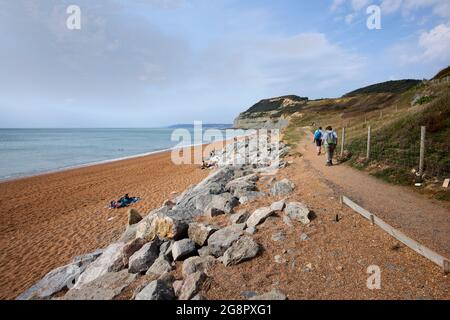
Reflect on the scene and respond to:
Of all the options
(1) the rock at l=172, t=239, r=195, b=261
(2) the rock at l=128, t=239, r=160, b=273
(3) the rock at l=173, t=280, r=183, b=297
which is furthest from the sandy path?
(2) the rock at l=128, t=239, r=160, b=273

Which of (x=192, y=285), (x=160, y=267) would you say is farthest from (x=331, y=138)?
(x=192, y=285)

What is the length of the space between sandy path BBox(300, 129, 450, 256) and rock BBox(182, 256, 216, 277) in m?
4.47

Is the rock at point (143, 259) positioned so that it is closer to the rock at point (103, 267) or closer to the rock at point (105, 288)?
the rock at point (105, 288)

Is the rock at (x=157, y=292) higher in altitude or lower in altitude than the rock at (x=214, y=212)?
lower

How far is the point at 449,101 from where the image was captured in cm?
1391

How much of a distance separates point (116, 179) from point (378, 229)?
61.3 ft

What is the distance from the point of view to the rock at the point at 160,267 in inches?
193

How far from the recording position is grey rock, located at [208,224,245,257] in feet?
17.1

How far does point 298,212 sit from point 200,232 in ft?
8.23

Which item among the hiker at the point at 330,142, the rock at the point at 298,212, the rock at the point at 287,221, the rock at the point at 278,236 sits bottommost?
the rock at the point at 278,236

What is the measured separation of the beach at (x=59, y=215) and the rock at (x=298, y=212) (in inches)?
262

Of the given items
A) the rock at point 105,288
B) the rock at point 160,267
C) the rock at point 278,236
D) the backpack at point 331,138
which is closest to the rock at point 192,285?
the rock at point 160,267

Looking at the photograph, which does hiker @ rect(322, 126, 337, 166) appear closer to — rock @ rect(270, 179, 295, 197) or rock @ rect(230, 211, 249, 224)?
rock @ rect(270, 179, 295, 197)
